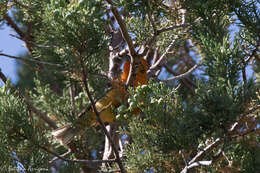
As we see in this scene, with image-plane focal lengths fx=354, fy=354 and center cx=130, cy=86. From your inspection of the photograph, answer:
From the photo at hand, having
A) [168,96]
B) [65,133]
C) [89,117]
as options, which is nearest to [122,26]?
[168,96]

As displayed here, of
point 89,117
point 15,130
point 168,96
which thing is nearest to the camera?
point 168,96

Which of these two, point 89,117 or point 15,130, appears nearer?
point 15,130

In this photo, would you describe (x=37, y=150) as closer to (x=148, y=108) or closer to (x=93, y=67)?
(x=93, y=67)

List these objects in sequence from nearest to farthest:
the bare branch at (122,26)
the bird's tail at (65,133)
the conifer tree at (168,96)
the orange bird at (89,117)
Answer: the conifer tree at (168,96) → the bare branch at (122,26) → the orange bird at (89,117) → the bird's tail at (65,133)

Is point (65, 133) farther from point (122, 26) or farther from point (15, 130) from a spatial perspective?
point (122, 26)

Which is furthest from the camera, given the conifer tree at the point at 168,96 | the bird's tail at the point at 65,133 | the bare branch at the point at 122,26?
the bird's tail at the point at 65,133

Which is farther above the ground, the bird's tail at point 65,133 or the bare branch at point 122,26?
the bare branch at point 122,26

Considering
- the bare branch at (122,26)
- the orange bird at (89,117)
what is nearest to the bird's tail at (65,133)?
the orange bird at (89,117)

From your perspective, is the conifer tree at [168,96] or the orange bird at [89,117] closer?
the conifer tree at [168,96]

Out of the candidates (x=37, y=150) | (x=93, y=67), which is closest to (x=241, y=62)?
(x=93, y=67)

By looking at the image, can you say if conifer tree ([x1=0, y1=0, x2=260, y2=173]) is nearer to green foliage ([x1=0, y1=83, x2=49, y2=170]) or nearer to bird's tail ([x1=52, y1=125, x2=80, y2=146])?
green foliage ([x1=0, y1=83, x2=49, y2=170])

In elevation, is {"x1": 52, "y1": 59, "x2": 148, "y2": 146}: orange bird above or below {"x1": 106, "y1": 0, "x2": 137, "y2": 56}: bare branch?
below

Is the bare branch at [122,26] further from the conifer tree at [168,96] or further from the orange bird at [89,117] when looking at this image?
the orange bird at [89,117]

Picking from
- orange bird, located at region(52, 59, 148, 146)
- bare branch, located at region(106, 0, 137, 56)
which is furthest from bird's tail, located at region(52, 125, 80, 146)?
bare branch, located at region(106, 0, 137, 56)
